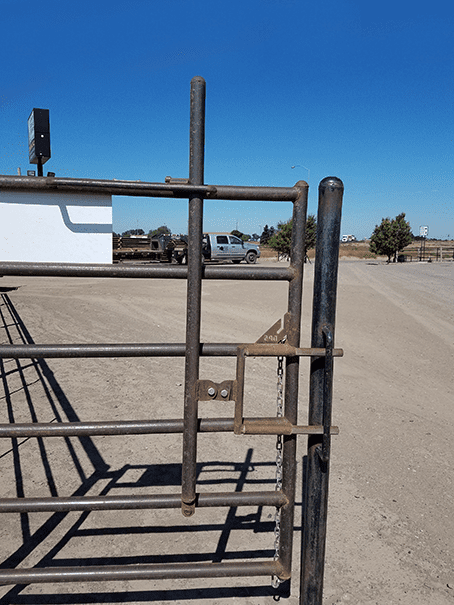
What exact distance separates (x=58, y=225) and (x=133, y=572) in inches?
55.2

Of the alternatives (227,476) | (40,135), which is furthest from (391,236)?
(227,476)

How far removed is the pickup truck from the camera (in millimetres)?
29641

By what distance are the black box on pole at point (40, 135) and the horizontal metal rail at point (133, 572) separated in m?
6.68

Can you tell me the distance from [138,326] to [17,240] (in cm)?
681

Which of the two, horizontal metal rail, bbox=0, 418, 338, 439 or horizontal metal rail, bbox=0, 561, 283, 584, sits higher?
horizontal metal rail, bbox=0, 418, 338, 439

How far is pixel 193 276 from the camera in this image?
5.73ft

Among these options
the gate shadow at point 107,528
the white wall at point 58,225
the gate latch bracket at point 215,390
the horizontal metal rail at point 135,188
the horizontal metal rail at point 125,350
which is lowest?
the gate shadow at point 107,528

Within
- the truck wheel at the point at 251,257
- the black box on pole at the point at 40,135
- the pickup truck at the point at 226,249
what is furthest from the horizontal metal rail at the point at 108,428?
the truck wheel at the point at 251,257

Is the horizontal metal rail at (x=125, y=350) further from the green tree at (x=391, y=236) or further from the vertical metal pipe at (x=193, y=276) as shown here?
the green tree at (x=391, y=236)

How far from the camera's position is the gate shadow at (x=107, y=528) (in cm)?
233

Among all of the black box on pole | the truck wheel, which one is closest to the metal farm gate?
the black box on pole

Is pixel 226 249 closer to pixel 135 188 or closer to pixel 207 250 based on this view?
pixel 207 250

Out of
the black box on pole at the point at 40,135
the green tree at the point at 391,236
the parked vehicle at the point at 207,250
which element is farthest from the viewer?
the green tree at the point at 391,236

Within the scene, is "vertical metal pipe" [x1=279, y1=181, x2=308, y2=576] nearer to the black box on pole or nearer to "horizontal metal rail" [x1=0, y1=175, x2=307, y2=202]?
"horizontal metal rail" [x1=0, y1=175, x2=307, y2=202]
